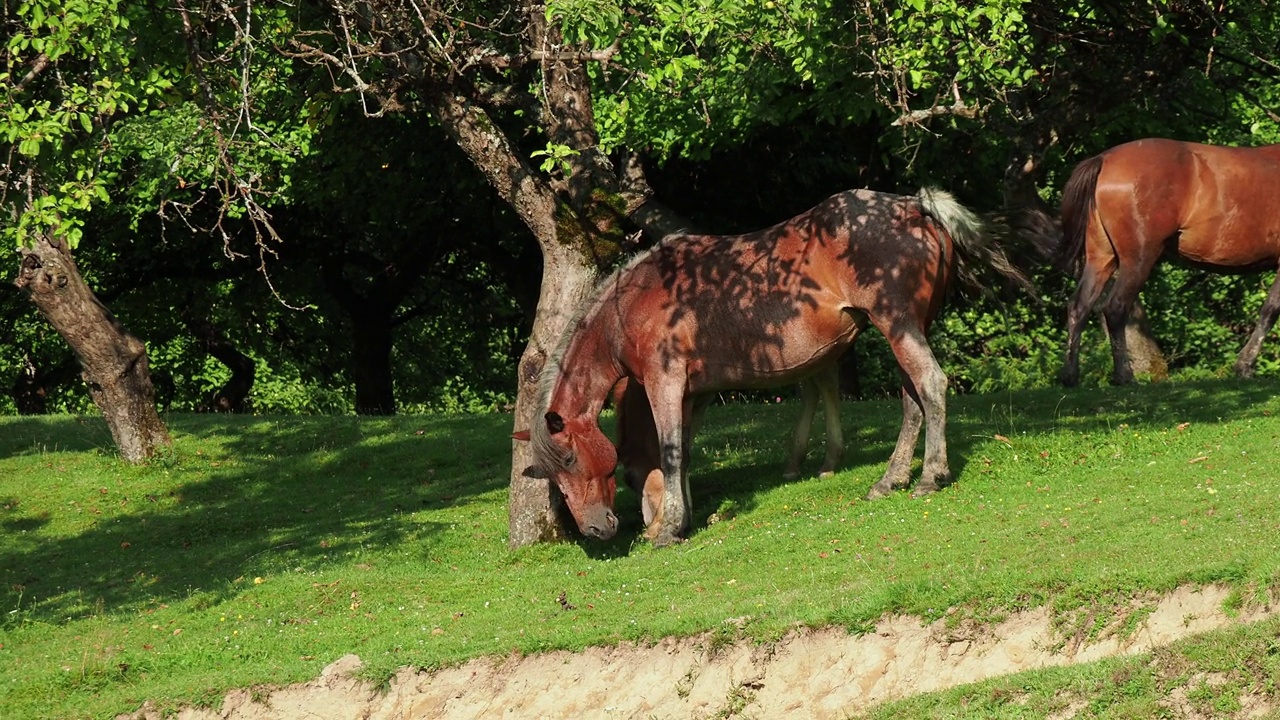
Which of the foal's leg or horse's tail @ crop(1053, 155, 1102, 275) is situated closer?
the foal's leg

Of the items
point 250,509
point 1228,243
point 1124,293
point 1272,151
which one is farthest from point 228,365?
point 1272,151

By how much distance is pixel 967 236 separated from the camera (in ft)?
48.9

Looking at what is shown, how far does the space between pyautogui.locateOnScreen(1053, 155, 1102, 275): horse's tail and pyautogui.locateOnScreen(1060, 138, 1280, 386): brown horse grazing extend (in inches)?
0.5

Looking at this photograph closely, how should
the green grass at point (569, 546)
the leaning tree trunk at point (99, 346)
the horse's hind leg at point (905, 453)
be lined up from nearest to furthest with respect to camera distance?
the green grass at point (569, 546), the horse's hind leg at point (905, 453), the leaning tree trunk at point (99, 346)

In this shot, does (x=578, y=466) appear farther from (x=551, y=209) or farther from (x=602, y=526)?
(x=551, y=209)

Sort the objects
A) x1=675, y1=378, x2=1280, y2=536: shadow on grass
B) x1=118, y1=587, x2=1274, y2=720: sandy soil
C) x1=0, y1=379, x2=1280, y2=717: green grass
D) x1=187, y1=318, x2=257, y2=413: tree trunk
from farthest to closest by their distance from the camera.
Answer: x1=187, y1=318, x2=257, y2=413: tree trunk < x1=675, y1=378, x2=1280, y2=536: shadow on grass < x1=0, y1=379, x2=1280, y2=717: green grass < x1=118, y1=587, x2=1274, y2=720: sandy soil

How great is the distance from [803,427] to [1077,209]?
5228 millimetres

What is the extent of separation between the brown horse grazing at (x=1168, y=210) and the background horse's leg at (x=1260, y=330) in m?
0.02

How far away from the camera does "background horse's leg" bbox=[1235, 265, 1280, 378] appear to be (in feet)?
62.4

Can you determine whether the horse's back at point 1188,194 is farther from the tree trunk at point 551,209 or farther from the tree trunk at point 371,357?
the tree trunk at point 371,357

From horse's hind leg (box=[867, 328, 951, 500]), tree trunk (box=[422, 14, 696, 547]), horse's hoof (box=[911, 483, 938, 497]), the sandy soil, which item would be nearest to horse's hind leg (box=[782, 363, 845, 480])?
horse's hind leg (box=[867, 328, 951, 500])

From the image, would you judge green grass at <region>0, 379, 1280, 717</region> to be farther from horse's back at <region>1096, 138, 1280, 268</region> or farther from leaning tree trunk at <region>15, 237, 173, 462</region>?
horse's back at <region>1096, 138, 1280, 268</region>

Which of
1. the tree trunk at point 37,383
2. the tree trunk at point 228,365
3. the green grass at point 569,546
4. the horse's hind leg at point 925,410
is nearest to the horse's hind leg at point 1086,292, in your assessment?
the green grass at point 569,546

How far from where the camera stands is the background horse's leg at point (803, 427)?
1650 cm
